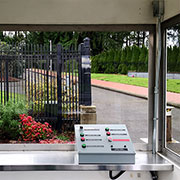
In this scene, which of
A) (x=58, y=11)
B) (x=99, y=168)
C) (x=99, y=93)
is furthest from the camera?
(x=99, y=93)

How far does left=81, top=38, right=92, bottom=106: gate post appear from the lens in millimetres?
3100

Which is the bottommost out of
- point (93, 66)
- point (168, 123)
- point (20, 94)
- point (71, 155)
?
point (71, 155)

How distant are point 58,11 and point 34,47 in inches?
16.7

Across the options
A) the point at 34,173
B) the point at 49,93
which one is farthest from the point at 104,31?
the point at 34,173

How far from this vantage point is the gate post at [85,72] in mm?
3100

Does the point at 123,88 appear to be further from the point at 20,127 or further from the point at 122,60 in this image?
the point at 20,127

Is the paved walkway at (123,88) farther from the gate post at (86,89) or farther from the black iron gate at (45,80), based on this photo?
the black iron gate at (45,80)

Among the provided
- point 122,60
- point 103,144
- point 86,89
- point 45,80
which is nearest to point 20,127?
point 45,80

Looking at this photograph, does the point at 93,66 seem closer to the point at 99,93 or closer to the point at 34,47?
the point at 99,93

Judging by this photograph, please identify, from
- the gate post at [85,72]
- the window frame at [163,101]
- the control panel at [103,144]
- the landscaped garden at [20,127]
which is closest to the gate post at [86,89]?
the gate post at [85,72]

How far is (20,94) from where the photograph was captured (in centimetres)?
307

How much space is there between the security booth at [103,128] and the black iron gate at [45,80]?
0.51 feet

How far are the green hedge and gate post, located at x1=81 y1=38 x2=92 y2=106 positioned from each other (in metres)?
0.06

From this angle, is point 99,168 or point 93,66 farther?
point 93,66
